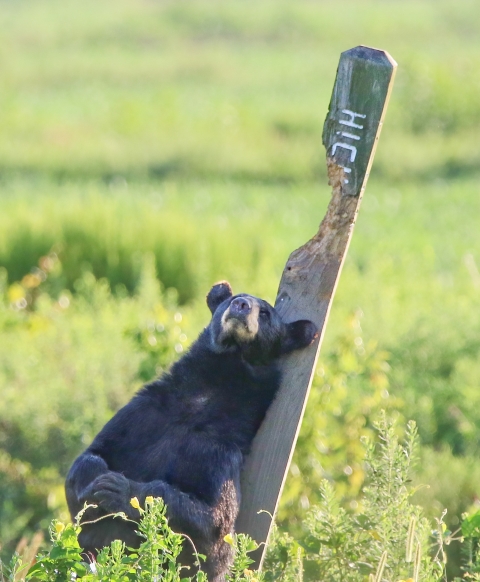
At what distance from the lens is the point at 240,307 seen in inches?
137

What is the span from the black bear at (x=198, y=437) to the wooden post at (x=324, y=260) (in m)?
0.08

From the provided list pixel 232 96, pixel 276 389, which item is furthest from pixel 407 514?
pixel 232 96

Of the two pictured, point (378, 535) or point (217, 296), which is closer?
point (378, 535)

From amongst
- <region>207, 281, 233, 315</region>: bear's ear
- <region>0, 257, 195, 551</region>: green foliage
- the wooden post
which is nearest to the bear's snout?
the wooden post

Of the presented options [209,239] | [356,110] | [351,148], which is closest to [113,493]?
[351,148]

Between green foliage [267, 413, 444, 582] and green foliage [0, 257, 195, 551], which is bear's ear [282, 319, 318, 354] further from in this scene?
green foliage [0, 257, 195, 551]

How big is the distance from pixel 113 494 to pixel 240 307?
2.80 feet

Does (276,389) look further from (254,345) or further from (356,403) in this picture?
(356,403)

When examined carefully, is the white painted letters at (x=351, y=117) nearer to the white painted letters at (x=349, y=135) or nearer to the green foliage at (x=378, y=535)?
the white painted letters at (x=349, y=135)

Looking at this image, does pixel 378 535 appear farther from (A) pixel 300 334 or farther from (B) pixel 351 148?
(B) pixel 351 148

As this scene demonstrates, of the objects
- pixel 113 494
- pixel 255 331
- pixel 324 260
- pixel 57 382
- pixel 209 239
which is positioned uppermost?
pixel 324 260

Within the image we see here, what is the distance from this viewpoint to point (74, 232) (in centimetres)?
1114

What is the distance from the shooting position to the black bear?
120 inches

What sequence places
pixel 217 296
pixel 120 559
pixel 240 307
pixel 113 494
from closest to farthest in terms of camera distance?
pixel 120 559 → pixel 113 494 → pixel 240 307 → pixel 217 296
